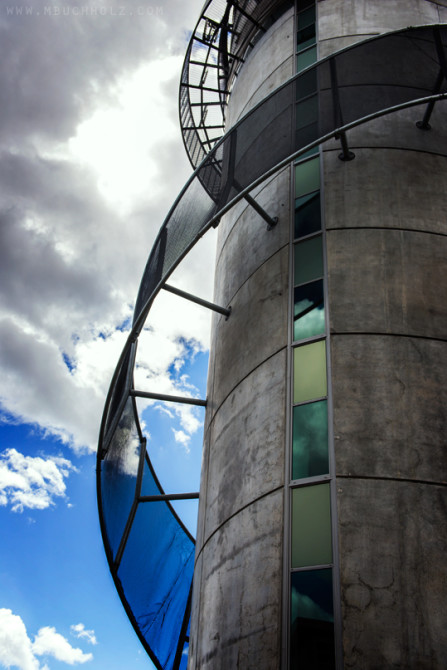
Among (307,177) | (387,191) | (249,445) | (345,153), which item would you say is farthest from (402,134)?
(249,445)

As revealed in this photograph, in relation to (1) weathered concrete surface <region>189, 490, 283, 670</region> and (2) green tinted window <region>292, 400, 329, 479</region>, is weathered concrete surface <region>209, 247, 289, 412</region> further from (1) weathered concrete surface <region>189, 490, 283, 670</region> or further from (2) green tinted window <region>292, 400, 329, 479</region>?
(1) weathered concrete surface <region>189, 490, 283, 670</region>

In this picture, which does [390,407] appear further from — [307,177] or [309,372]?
[307,177]

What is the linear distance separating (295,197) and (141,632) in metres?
8.84

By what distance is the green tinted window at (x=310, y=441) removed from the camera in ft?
25.0

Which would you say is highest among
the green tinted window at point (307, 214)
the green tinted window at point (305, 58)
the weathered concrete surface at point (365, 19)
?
the weathered concrete surface at point (365, 19)

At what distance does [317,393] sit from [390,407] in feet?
3.33

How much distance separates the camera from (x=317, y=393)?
8.22m

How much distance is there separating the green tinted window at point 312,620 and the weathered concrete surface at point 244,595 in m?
0.22

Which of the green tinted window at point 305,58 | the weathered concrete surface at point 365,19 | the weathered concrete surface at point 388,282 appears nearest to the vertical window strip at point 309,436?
the weathered concrete surface at point 388,282

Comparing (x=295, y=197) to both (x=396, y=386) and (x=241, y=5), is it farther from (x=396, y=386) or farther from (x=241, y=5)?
(x=241, y=5)

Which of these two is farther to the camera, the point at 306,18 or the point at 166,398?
the point at 306,18

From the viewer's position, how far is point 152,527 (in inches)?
464

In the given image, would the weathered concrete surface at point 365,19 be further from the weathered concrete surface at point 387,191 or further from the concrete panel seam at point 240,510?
the concrete panel seam at point 240,510

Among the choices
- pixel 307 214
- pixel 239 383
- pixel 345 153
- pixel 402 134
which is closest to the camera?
pixel 239 383
